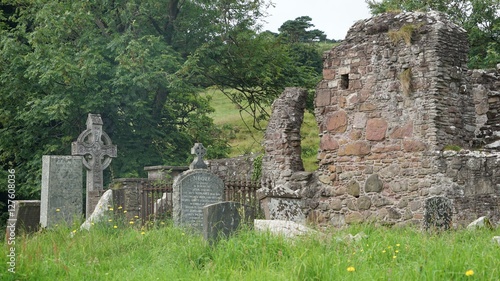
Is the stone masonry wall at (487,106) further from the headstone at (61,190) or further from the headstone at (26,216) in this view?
the headstone at (26,216)

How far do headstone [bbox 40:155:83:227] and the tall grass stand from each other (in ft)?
11.7

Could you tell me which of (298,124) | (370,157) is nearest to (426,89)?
(370,157)

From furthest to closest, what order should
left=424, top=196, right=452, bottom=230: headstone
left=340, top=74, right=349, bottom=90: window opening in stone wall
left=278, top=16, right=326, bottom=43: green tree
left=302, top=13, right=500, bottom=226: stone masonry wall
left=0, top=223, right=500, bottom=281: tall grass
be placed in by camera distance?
1. left=278, top=16, right=326, bottom=43: green tree
2. left=340, top=74, right=349, bottom=90: window opening in stone wall
3. left=302, top=13, right=500, bottom=226: stone masonry wall
4. left=424, top=196, right=452, bottom=230: headstone
5. left=0, top=223, right=500, bottom=281: tall grass

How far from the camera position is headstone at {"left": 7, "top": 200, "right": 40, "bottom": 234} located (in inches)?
555

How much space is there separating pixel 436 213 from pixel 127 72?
13.5 m

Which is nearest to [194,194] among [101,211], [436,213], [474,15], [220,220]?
[101,211]

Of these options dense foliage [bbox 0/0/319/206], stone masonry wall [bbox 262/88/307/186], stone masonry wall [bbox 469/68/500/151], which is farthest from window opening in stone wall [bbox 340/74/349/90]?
dense foliage [bbox 0/0/319/206]

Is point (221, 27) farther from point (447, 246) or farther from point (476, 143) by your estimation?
point (447, 246)

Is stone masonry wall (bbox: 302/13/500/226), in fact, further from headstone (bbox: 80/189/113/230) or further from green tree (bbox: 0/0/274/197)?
green tree (bbox: 0/0/274/197)

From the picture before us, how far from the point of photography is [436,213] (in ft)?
32.3

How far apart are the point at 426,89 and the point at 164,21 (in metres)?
13.2

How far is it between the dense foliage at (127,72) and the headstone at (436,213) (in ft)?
41.8

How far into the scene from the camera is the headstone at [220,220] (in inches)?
364

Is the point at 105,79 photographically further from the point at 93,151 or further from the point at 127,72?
the point at 93,151
